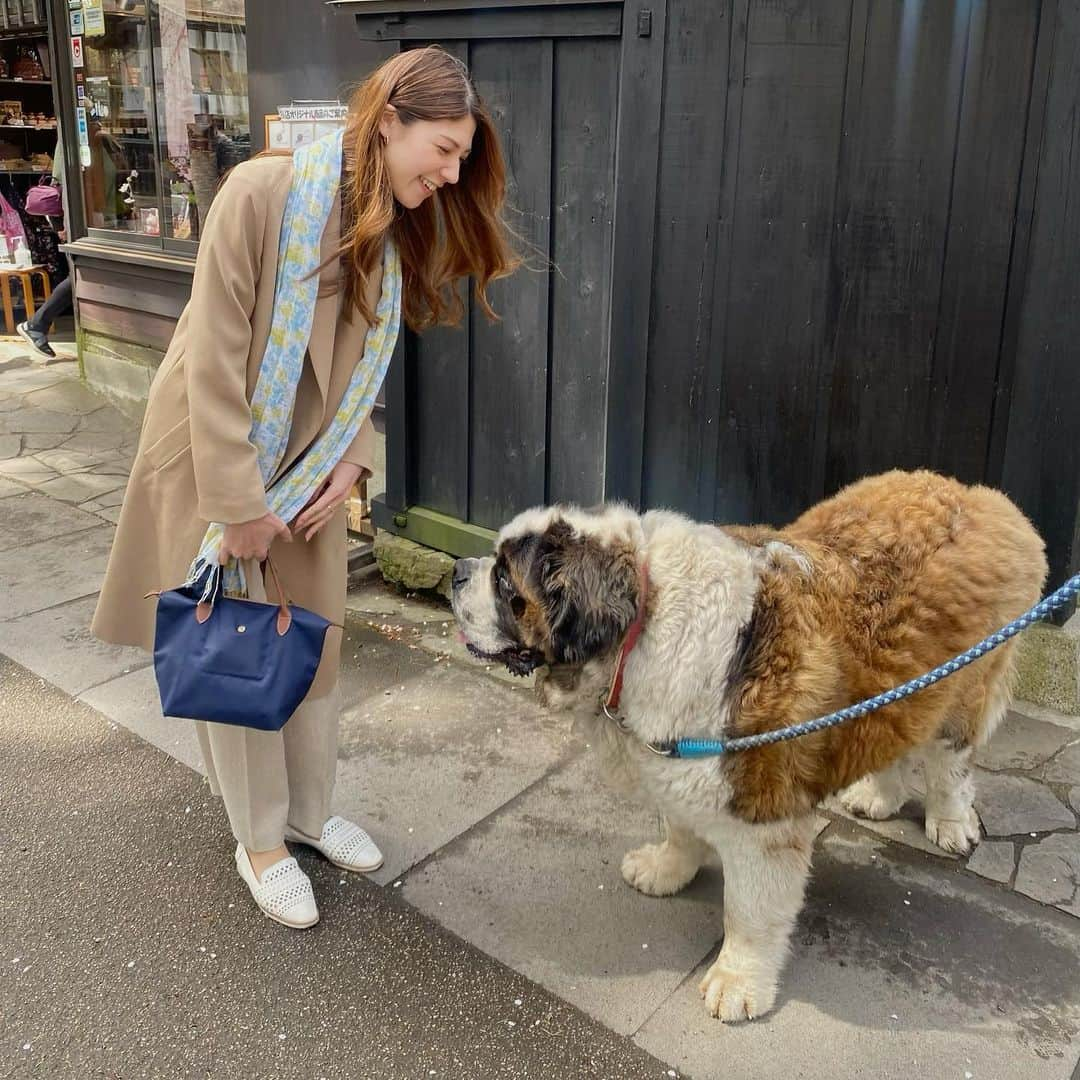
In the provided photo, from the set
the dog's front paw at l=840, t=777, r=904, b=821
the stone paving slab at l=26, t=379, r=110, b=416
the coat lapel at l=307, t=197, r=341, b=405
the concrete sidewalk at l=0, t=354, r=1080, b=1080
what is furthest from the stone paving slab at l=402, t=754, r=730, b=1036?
the stone paving slab at l=26, t=379, r=110, b=416

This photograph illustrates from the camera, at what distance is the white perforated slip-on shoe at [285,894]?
9.97 feet

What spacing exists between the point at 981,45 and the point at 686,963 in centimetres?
307

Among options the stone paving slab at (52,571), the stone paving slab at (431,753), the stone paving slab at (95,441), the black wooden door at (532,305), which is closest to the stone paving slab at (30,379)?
the stone paving slab at (95,441)

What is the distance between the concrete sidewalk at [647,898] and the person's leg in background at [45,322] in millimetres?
6195

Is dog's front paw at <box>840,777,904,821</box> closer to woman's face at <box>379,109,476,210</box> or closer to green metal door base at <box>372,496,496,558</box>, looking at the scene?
green metal door base at <box>372,496,496,558</box>

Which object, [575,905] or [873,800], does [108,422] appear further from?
[873,800]

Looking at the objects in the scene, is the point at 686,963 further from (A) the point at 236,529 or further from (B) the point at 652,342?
(B) the point at 652,342

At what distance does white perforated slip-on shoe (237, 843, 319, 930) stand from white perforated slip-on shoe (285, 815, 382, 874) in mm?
162

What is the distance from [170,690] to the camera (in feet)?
8.75

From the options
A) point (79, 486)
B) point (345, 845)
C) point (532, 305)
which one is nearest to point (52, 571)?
point (79, 486)

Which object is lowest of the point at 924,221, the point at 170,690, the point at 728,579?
the point at 170,690

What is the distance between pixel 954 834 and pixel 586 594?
5.85ft

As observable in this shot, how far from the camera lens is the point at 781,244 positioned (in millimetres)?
3906

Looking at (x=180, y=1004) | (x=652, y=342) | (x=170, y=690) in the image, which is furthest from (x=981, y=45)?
(x=180, y=1004)
